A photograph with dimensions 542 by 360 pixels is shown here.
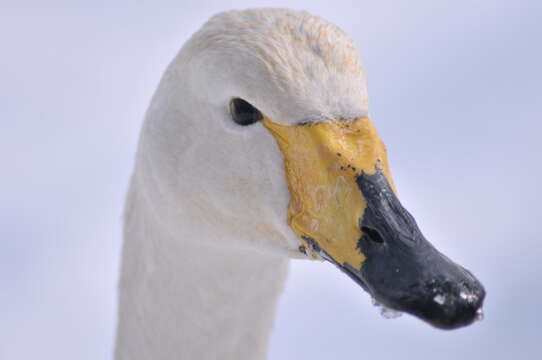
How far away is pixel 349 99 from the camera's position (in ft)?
8.00

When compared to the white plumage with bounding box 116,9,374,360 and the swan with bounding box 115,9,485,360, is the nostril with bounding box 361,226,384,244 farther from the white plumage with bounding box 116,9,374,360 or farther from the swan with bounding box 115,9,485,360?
the white plumage with bounding box 116,9,374,360

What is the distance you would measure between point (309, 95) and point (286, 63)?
134 mm

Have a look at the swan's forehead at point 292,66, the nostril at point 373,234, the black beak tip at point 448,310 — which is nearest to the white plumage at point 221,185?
the swan's forehead at point 292,66

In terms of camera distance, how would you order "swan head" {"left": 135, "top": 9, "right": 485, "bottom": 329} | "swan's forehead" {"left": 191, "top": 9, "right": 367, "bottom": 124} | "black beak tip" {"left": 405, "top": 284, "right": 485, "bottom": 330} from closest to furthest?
"black beak tip" {"left": 405, "top": 284, "right": 485, "bottom": 330}
"swan head" {"left": 135, "top": 9, "right": 485, "bottom": 329}
"swan's forehead" {"left": 191, "top": 9, "right": 367, "bottom": 124}

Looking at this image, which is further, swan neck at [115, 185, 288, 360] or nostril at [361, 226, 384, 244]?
swan neck at [115, 185, 288, 360]

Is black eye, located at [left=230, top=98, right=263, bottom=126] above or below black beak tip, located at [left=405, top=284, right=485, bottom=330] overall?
above

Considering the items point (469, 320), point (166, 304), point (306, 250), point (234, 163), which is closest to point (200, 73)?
point (234, 163)

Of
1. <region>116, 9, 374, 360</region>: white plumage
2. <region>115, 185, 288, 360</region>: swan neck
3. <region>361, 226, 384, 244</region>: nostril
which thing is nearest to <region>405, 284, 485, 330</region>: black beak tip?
<region>361, 226, 384, 244</region>: nostril

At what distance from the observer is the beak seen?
2.04 m

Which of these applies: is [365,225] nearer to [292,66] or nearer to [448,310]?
[448,310]

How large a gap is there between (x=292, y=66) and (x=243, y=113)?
22cm

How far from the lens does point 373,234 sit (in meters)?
2.22

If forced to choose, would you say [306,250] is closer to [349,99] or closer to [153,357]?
[349,99]

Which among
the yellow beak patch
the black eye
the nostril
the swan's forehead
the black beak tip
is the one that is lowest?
the black beak tip
